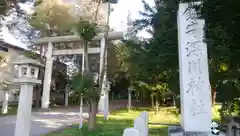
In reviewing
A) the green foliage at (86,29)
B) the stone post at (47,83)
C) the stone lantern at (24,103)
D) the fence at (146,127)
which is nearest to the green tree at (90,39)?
the green foliage at (86,29)

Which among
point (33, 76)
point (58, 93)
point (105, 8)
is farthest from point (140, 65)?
point (58, 93)

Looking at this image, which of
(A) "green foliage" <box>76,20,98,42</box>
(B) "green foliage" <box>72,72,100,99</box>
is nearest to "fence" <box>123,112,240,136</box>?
(B) "green foliage" <box>72,72,100,99</box>

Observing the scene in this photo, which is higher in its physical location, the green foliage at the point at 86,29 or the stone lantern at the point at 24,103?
the green foliage at the point at 86,29

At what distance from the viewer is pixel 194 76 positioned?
3.89 meters

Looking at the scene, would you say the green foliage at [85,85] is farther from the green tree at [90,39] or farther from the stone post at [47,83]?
the stone post at [47,83]

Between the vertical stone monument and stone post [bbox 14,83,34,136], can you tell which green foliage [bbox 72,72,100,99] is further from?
the vertical stone monument

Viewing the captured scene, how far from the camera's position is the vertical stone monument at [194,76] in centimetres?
376

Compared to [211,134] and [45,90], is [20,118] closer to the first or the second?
[211,134]

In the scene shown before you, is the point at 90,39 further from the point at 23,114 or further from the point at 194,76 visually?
the point at 194,76

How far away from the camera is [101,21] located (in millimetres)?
9305

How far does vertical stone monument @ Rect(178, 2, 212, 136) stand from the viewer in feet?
12.3

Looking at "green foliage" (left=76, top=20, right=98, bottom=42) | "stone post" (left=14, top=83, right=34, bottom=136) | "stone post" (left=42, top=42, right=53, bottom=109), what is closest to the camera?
"stone post" (left=14, top=83, right=34, bottom=136)

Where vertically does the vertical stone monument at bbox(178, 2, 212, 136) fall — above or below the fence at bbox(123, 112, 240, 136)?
above

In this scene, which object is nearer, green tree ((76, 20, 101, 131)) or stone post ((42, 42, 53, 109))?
green tree ((76, 20, 101, 131))
